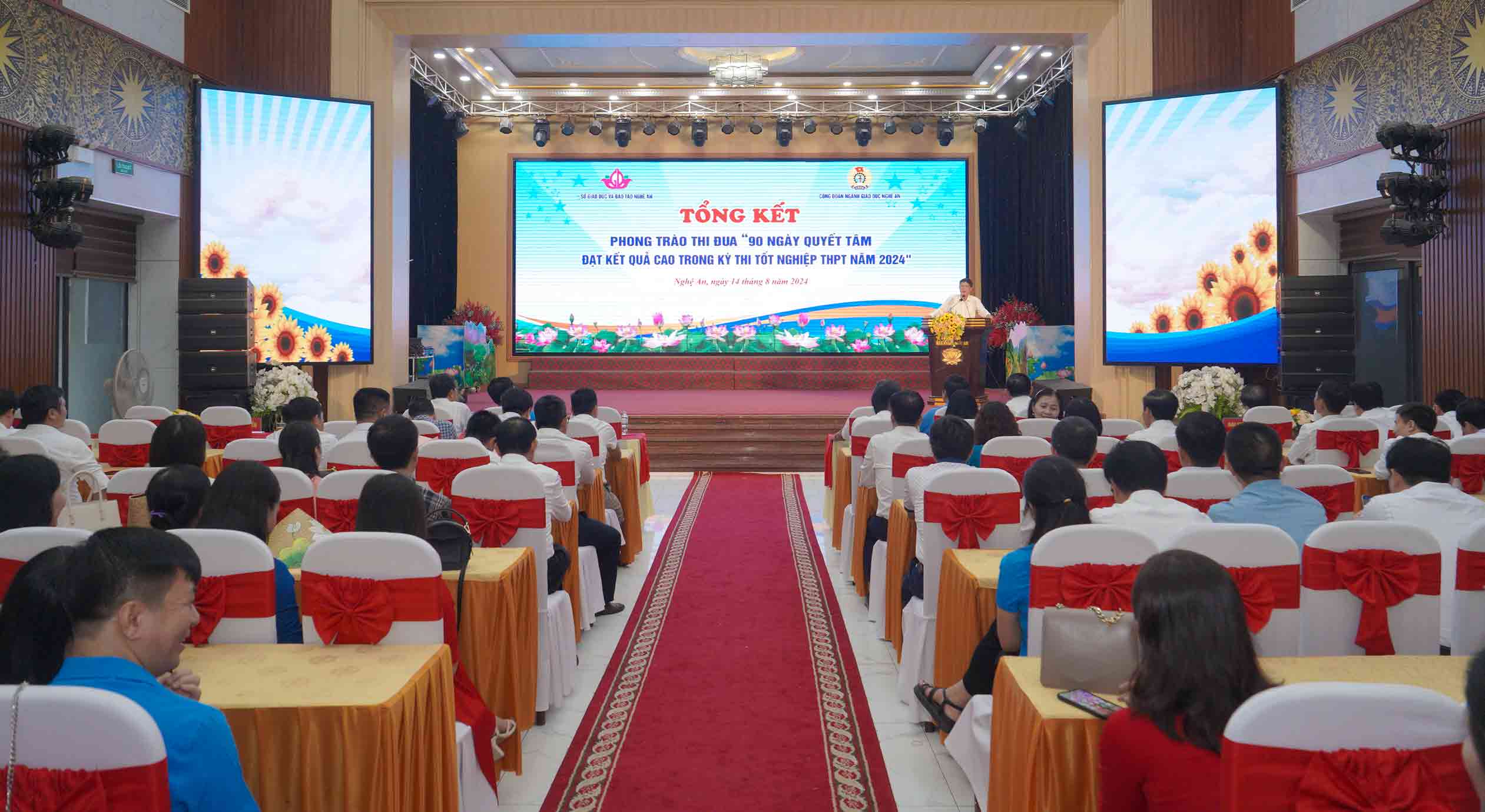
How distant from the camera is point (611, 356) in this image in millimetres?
16094

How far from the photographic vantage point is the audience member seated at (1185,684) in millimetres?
1590

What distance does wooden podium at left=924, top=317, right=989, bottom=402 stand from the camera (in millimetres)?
10836

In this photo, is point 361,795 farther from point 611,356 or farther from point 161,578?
point 611,356

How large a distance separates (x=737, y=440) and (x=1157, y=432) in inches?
256

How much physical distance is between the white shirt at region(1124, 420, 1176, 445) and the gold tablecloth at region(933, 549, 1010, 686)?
77.7 inches

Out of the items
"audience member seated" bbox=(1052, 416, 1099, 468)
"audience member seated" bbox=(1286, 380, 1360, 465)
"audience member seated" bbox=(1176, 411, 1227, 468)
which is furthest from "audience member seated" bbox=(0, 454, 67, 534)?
"audience member seated" bbox=(1286, 380, 1360, 465)

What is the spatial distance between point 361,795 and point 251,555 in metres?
0.64

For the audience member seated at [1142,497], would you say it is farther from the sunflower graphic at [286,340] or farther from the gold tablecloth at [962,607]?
the sunflower graphic at [286,340]

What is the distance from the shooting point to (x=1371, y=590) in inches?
103

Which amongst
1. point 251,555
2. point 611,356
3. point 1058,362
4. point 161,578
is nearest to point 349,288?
point 611,356

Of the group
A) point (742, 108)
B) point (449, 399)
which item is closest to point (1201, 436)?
point (449, 399)

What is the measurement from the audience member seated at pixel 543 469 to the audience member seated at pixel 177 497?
4.14 feet

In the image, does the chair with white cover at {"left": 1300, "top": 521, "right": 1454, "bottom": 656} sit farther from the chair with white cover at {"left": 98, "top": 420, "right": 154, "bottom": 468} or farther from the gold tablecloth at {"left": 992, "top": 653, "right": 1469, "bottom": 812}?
the chair with white cover at {"left": 98, "top": 420, "right": 154, "bottom": 468}

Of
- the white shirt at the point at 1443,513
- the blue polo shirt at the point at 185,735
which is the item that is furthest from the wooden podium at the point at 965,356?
the blue polo shirt at the point at 185,735
